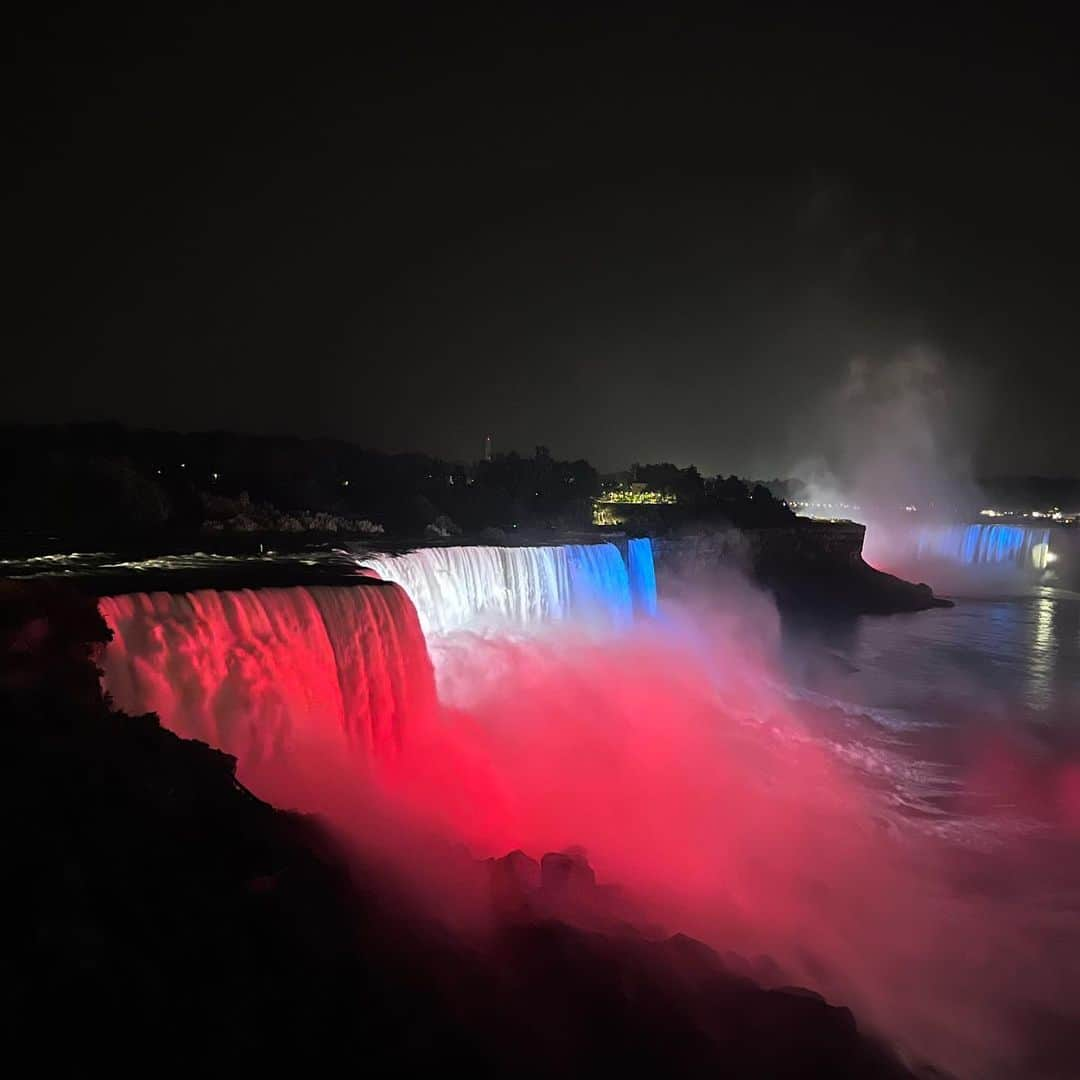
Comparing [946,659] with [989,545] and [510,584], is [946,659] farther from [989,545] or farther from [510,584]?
[989,545]

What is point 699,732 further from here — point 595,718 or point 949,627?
point 949,627

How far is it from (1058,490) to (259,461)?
96.8 m

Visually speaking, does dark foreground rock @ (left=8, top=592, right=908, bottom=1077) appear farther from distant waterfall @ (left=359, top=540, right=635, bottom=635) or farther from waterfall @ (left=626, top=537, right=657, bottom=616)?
waterfall @ (left=626, top=537, right=657, bottom=616)

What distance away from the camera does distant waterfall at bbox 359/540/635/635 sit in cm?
1575

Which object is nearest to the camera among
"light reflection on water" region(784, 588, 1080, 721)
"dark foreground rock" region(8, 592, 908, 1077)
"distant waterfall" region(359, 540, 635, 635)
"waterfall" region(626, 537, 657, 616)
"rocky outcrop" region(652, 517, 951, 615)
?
"dark foreground rock" region(8, 592, 908, 1077)

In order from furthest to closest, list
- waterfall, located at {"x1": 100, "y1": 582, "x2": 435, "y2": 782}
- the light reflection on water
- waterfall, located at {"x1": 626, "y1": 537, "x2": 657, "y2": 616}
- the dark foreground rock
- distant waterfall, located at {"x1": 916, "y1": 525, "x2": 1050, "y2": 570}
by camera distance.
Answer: distant waterfall, located at {"x1": 916, "y1": 525, "x2": 1050, "y2": 570} < waterfall, located at {"x1": 626, "y1": 537, "x2": 657, "y2": 616} < the light reflection on water < waterfall, located at {"x1": 100, "y1": 582, "x2": 435, "y2": 782} < the dark foreground rock

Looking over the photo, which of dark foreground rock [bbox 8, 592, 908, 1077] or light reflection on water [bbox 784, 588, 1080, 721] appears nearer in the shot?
dark foreground rock [bbox 8, 592, 908, 1077]

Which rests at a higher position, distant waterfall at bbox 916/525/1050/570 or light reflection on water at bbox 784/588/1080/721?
distant waterfall at bbox 916/525/1050/570

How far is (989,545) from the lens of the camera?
46906 millimetres

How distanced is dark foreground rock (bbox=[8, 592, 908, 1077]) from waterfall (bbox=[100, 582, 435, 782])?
71.5 inches

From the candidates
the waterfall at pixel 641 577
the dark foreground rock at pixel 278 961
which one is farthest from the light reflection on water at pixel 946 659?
the dark foreground rock at pixel 278 961

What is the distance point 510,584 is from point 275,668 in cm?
901

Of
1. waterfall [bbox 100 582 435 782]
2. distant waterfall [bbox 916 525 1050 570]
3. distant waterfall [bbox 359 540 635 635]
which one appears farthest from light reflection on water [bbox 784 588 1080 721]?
waterfall [bbox 100 582 435 782]

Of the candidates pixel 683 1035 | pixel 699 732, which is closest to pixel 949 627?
pixel 699 732
